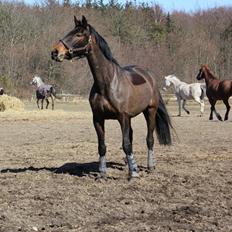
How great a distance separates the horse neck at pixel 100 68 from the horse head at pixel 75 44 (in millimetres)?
118

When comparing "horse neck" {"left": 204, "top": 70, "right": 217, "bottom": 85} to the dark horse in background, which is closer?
the dark horse in background

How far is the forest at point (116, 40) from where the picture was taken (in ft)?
202

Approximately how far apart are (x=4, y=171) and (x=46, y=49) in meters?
54.3

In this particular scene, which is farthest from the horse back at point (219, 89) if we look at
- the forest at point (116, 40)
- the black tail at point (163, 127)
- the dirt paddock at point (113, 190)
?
the forest at point (116, 40)

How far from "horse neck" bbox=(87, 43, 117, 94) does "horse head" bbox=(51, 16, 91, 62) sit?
12 centimetres

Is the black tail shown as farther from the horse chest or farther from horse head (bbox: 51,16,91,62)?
horse head (bbox: 51,16,91,62)

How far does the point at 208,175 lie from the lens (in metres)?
8.35

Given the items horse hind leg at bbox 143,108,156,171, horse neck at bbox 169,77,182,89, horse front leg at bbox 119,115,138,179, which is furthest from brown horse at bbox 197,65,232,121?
horse front leg at bbox 119,115,138,179

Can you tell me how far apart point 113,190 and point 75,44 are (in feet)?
7.10

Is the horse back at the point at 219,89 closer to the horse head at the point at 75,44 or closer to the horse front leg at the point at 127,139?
the horse front leg at the point at 127,139

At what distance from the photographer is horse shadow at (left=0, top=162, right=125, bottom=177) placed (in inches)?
349

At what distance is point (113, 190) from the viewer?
7324 mm

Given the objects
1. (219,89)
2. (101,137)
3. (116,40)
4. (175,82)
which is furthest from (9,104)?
(116,40)

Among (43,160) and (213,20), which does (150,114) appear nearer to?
(43,160)
